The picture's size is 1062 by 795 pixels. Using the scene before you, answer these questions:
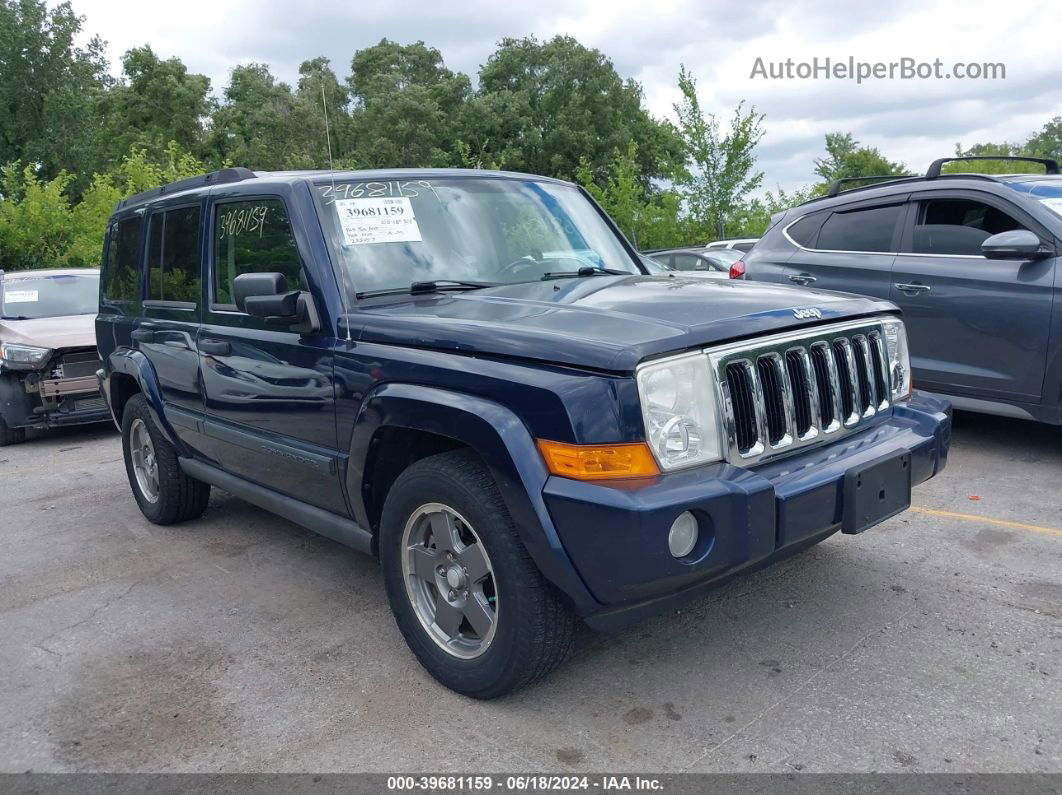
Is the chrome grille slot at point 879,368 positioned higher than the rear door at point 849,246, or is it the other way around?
the rear door at point 849,246

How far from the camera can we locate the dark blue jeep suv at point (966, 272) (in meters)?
5.47

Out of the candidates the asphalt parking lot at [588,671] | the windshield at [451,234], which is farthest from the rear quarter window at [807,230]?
the windshield at [451,234]

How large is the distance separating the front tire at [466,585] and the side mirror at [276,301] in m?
0.82

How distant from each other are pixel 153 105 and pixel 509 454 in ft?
156

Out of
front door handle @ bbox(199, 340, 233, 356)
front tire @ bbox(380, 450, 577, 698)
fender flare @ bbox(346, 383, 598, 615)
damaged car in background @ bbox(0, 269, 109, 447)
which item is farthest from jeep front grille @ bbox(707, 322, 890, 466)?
damaged car in background @ bbox(0, 269, 109, 447)

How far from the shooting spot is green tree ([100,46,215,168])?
43.8m

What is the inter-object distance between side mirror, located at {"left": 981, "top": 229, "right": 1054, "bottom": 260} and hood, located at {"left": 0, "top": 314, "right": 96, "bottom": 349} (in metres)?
7.31

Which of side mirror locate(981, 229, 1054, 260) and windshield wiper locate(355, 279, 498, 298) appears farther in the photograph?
side mirror locate(981, 229, 1054, 260)

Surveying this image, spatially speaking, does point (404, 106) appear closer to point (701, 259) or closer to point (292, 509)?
point (701, 259)

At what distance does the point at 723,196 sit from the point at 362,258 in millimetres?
19475

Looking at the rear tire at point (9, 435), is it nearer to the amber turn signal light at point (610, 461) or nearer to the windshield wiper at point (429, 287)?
the windshield wiper at point (429, 287)

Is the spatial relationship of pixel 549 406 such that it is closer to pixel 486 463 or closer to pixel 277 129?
pixel 486 463

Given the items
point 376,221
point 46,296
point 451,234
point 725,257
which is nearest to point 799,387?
point 451,234

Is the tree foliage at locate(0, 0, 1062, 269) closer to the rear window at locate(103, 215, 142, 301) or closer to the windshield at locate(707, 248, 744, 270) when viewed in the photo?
the windshield at locate(707, 248, 744, 270)
